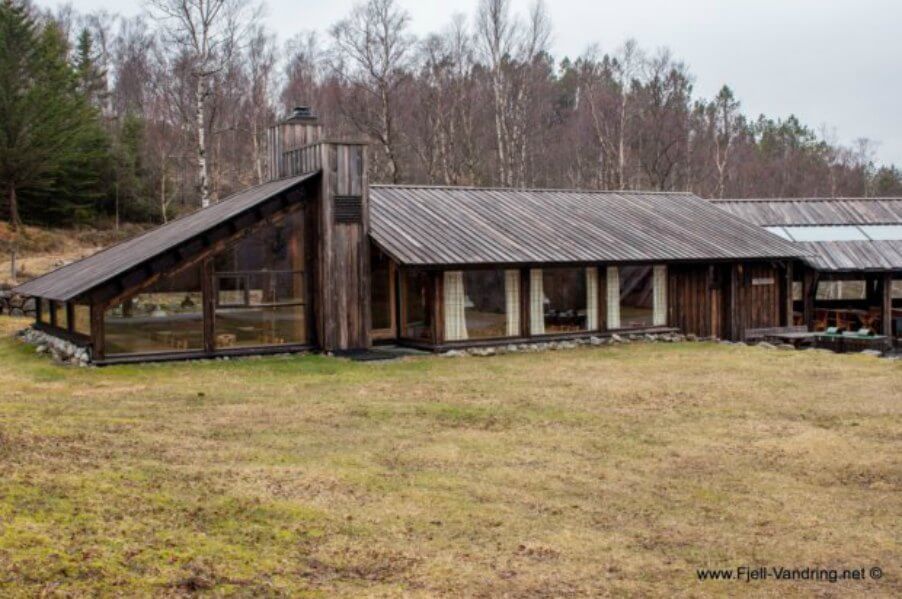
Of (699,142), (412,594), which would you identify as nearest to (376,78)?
(699,142)

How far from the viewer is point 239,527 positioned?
761cm

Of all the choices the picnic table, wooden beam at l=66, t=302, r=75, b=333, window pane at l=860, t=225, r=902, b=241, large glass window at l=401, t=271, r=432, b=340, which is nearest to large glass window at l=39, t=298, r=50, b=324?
wooden beam at l=66, t=302, r=75, b=333

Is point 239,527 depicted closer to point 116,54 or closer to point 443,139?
point 443,139

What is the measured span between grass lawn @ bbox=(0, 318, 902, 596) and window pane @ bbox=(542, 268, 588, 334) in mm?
6457

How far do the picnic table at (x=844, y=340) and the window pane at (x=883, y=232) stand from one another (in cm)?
511

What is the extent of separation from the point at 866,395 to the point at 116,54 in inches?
2475

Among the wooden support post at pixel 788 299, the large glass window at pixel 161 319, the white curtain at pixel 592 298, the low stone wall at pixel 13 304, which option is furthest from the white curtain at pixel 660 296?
the low stone wall at pixel 13 304

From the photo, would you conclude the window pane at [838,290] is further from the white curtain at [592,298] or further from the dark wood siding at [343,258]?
the dark wood siding at [343,258]

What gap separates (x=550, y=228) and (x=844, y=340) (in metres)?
9.23

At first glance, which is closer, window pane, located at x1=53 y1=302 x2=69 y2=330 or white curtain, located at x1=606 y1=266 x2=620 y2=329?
window pane, located at x1=53 y1=302 x2=69 y2=330

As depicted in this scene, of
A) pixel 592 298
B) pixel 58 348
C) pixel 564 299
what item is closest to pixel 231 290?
pixel 58 348

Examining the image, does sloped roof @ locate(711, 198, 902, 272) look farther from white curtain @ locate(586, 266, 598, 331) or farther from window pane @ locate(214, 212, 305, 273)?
window pane @ locate(214, 212, 305, 273)

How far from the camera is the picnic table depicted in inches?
1033

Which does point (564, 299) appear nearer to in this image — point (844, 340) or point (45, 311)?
point (844, 340)
